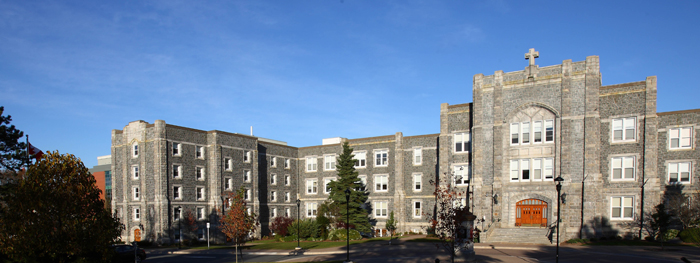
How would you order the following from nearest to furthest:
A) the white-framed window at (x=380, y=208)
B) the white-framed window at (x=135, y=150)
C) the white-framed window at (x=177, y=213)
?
the white-framed window at (x=177, y=213) → the white-framed window at (x=135, y=150) → the white-framed window at (x=380, y=208)

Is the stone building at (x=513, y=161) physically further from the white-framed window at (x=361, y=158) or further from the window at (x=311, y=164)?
the window at (x=311, y=164)

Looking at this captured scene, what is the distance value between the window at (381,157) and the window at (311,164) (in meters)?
9.20

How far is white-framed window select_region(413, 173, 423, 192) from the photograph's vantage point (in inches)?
1938

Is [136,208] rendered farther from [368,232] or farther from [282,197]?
[368,232]

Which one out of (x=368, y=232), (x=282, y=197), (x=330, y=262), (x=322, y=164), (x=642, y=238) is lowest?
(x=330, y=262)

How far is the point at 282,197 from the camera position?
189 feet

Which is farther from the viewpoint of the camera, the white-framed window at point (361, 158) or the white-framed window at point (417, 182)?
the white-framed window at point (361, 158)

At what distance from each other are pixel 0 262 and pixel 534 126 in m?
35.7

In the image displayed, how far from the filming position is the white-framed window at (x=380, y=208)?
51812 mm

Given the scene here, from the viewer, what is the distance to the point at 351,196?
4688 cm

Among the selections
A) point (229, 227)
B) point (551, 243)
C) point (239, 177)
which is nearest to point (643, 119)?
point (551, 243)

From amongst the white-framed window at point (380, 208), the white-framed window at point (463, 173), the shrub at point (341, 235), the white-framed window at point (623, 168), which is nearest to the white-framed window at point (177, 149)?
the shrub at point (341, 235)

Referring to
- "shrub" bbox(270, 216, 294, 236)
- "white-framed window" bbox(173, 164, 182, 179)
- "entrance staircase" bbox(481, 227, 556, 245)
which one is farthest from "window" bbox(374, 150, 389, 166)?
"white-framed window" bbox(173, 164, 182, 179)

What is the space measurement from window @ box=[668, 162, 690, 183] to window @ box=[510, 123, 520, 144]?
36.4ft
